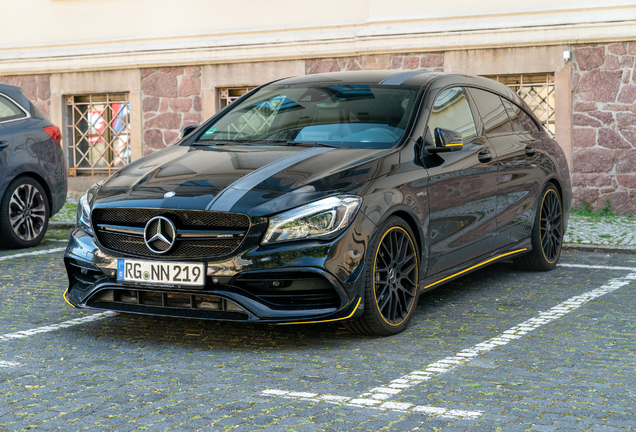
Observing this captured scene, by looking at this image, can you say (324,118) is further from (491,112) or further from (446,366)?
(446,366)

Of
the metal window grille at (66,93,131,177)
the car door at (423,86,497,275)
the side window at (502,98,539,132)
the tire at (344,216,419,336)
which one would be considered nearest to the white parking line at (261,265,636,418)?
the tire at (344,216,419,336)

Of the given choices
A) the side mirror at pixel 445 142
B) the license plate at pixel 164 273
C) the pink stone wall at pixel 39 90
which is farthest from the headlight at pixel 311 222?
the pink stone wall at pixel 39 90

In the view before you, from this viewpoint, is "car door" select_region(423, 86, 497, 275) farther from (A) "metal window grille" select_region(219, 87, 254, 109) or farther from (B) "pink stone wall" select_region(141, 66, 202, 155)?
(B) "pink stone wall" select_region(141, 66, 202, 155)

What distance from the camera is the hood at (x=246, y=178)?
4941mm

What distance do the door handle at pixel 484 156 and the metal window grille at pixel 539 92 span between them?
21.9 ft

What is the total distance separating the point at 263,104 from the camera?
21.9 feet

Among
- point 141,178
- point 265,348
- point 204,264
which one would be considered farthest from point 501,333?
point 141,178

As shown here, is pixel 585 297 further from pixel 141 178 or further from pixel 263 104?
pixel 141 178

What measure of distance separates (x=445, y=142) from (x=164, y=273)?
6.80ft

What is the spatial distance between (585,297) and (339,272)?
8.62ft

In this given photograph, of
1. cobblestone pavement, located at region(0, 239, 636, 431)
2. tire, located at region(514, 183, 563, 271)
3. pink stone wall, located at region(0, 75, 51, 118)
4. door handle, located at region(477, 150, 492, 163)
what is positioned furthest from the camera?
pink stone wall, located at region(0, 75, 51, 118)

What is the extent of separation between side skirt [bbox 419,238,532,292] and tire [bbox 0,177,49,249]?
511cm

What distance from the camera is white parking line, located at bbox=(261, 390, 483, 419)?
384cm

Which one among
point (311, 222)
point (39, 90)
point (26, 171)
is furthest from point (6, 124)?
point (39, 90)
